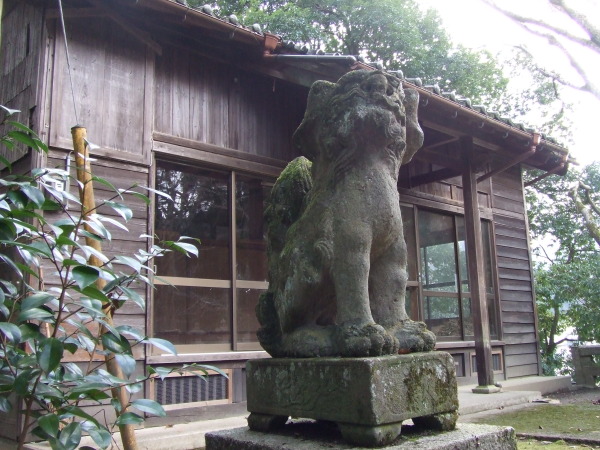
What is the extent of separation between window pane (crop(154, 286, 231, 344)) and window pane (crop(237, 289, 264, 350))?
0.28 m

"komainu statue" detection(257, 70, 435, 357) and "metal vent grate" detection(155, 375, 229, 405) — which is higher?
"komainu statue" detection(257, 70, 435, 357)

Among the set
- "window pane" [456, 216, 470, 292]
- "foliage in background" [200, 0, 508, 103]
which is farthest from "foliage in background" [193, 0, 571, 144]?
"window pane" [456, 216, 470, 292]

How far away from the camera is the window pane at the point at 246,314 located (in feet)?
19.9

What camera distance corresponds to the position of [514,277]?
9461mm

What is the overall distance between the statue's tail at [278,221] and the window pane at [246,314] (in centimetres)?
332

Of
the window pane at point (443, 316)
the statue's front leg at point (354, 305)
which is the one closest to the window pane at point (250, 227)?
the window pane at point (443, 316)

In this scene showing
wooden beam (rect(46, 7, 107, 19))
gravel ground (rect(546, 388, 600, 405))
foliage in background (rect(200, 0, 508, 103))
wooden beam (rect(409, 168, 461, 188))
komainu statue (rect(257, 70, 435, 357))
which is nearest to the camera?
komainu statue (rect(257, 70, 435, 357))

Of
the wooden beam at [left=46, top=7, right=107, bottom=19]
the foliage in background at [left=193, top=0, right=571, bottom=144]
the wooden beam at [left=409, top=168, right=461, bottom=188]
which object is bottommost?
the wooden beam at [left=409, top=168, right=461, bottom=188]

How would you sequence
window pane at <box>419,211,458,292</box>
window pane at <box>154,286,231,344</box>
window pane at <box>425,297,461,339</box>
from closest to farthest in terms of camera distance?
window pane at <box>154,286,231,344</box> < window pane at <box>425,297,461,339</box> < window pane at <box>419,211,458,292</box>

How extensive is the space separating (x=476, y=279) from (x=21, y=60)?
5.88 m

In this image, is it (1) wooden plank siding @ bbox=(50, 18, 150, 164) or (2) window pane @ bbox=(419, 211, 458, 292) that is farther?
(2) window pane @ bbox=(419, 211, 458, 292)

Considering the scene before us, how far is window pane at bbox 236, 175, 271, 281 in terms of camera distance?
6.18m

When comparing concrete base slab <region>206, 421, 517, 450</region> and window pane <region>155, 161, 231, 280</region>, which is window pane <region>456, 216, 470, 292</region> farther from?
concrete base slab <region>206, 421, 517, 450</region>

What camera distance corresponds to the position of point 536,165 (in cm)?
876
